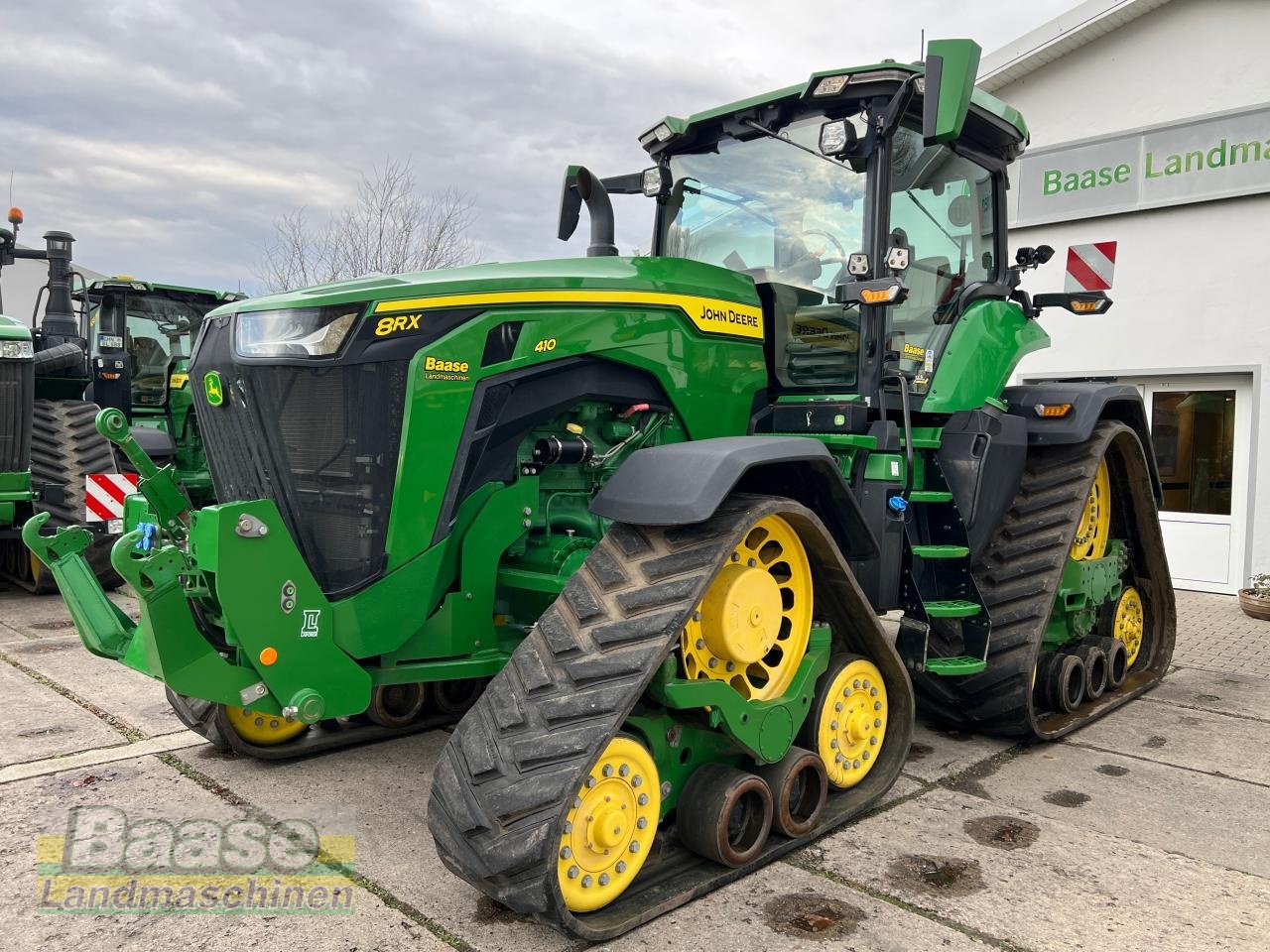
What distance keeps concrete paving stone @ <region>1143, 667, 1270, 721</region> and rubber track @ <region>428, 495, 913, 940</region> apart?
11.3 ft

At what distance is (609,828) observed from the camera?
110 inches

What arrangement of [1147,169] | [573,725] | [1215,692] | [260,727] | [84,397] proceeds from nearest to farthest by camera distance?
[573,725] < [260,727] < [1215,692] < [1147,169] < [84,397]

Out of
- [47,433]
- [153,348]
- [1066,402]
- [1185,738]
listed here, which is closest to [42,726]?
[47,433]

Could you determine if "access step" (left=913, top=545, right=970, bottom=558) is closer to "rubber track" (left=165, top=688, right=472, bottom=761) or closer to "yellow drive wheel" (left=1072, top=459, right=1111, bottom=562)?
"yellow drive wheel" (left=1072, top=459, right=1111, bottom=562)

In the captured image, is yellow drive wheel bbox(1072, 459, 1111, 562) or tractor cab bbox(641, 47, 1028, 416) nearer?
tractor cab bbox(641, 47, 1028, 416)

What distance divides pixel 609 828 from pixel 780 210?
2820 mm

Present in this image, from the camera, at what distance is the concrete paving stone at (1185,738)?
450cm

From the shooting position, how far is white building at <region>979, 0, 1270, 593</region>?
8.34 m

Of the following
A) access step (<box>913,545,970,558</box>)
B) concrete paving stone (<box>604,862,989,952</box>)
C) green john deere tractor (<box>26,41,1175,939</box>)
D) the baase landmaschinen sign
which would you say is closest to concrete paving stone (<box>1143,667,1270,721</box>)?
green john deere tractor (<box>26,41,1175,939</box>)

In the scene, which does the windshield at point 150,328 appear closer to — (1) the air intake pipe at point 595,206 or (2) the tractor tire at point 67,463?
(2) the tractor tire at point 67,463

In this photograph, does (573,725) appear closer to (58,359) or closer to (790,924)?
(790,924)

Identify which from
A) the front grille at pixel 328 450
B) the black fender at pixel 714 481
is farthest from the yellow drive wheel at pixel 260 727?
the black fender at pixel 714 481

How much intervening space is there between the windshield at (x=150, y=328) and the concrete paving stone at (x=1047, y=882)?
914cm

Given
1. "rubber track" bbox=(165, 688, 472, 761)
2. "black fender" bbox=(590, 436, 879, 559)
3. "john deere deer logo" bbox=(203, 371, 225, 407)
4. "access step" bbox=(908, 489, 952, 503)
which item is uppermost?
"john deere deer logo" bbox=(203, 371, 225, 407)
